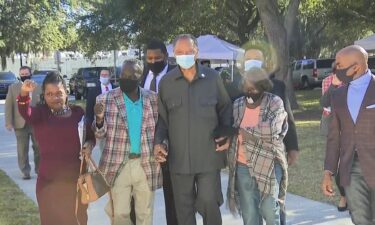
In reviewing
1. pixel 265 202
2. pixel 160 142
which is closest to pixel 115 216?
pixel 160 142

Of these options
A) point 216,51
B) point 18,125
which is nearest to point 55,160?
point 18,125

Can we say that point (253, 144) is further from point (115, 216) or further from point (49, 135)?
point (49, 135)

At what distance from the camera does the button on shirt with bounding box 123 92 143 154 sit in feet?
15.0

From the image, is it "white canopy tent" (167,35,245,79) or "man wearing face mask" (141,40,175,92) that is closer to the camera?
"man wearing face mask" (141,40,175,92)

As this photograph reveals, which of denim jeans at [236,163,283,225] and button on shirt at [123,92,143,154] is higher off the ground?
button on shirt at [123,92,143,154]

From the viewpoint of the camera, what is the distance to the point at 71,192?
441cm

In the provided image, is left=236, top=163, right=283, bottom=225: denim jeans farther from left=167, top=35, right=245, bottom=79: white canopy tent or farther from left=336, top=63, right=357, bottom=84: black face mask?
left=167, top=35, right=245, bottom=79: white canopy tent

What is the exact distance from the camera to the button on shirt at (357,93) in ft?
13.6

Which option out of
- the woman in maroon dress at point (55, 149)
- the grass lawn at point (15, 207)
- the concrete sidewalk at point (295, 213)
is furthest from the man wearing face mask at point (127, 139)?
the grass lawn at point (15, 207)

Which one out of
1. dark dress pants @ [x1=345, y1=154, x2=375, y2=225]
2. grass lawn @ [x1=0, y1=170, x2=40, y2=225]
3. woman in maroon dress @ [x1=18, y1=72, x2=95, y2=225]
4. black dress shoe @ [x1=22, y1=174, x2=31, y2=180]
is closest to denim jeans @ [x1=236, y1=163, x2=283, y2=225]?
dark dress pants @ [x1=345, y1=154, x2=375, y2=225]

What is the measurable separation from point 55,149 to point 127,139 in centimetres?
59

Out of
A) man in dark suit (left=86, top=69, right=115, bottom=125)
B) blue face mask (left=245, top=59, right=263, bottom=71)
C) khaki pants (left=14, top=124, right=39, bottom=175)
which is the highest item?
blue face mask (left=245, top=59, right=263, bottom=71)

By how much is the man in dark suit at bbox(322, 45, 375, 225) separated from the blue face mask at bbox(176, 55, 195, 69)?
1.15m

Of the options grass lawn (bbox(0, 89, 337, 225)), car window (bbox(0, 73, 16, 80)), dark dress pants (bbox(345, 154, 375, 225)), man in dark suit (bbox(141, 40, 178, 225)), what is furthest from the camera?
car window (bbox(0, 73, 16, 80))
